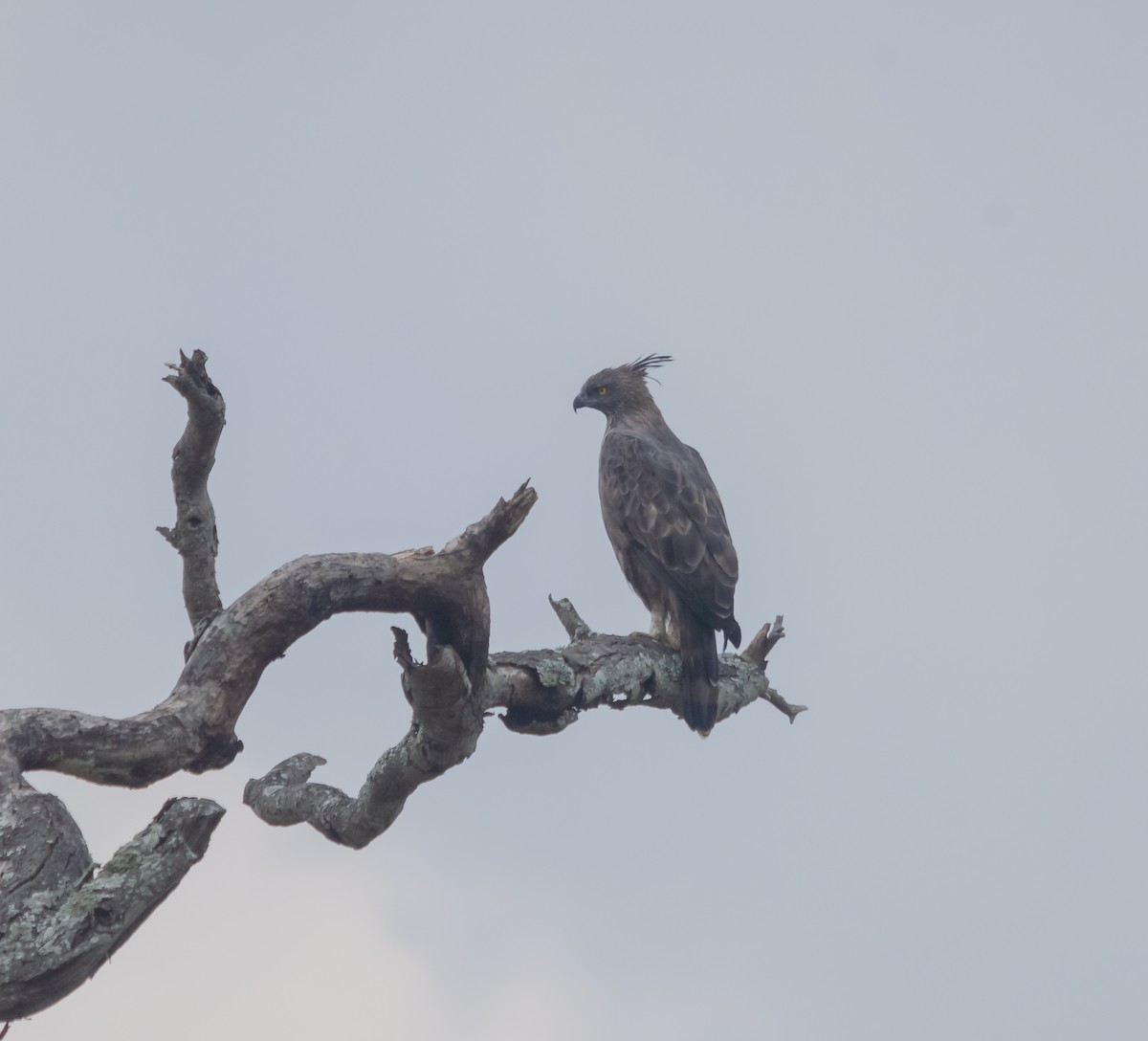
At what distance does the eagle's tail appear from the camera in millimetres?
7723

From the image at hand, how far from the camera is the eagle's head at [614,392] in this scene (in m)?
11.2

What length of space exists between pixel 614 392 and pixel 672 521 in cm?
249

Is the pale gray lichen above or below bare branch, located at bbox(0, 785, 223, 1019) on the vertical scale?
above

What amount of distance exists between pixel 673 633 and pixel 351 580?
3876mm

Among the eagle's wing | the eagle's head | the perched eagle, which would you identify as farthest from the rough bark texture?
the eagle's head

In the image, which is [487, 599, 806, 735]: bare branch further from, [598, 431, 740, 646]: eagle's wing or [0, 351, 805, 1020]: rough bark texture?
[598, 431, 740, 646]: eagle's wing

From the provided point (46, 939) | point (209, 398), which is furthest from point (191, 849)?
point (209, 398)

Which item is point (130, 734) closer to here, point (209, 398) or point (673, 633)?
point (209, 398)

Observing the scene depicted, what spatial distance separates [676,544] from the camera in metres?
8.87

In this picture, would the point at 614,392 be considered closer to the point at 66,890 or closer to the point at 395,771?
the point at 395,771

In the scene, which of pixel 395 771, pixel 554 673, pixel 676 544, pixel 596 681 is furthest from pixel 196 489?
pixel 676 544

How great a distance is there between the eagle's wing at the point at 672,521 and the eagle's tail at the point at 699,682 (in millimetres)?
317

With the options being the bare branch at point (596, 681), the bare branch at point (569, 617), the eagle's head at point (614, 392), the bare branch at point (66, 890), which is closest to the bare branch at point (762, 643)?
the bare branch at point (596, 681)

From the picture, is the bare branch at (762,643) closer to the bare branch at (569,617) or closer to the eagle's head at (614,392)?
the bare branch at (569,617)
